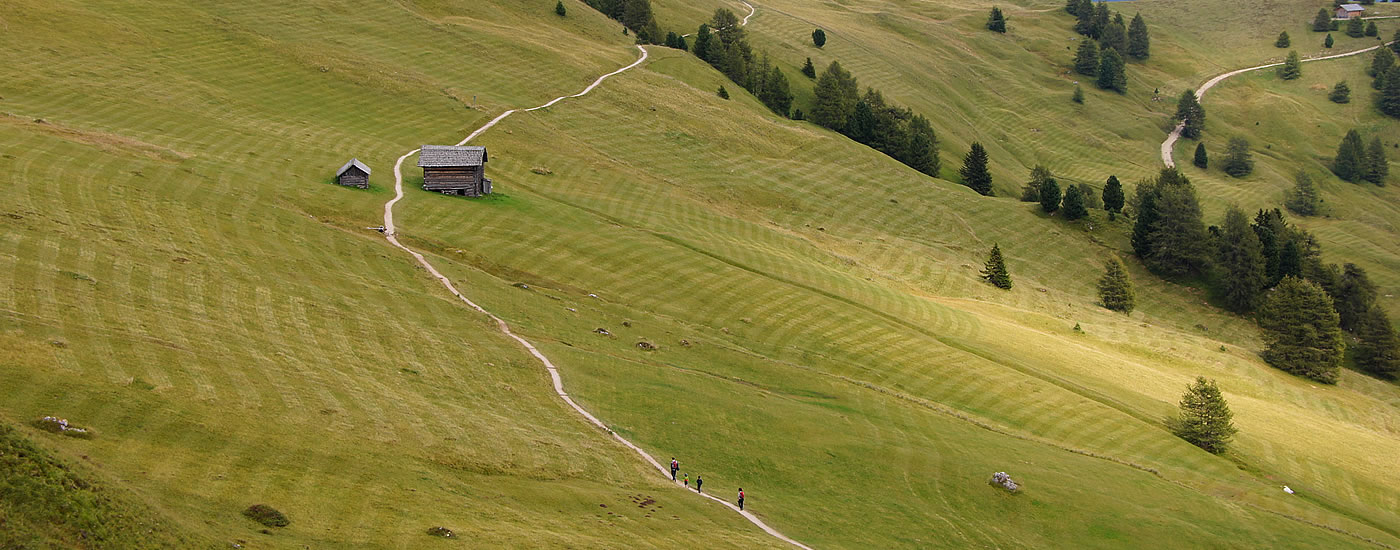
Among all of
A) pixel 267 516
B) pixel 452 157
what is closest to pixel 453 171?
pixel 452 157

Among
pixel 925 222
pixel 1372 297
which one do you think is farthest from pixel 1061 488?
pixel 1372 297

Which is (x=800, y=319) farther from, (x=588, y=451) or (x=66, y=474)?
(x=66, y=474)

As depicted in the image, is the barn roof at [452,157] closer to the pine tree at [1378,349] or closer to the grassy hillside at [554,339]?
the grassy hillside at [554,339]

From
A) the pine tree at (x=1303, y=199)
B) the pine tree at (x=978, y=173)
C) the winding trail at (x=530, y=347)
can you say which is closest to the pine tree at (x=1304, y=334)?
the pine tree at (x=978, y=173)

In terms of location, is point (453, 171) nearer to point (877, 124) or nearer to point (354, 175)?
point (354, 175)

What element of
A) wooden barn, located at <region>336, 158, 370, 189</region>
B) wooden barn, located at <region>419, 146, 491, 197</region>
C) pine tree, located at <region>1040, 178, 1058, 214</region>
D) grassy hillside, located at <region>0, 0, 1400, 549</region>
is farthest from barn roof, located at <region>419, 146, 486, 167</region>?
pine tree, located at <region>1040, 178, 1058, 214</region>

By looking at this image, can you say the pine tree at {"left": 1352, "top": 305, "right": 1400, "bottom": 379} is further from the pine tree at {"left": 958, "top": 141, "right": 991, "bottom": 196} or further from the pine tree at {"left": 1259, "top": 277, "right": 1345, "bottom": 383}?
the pine tree at {"left": 958, "top": 141, "right": 991, "bottom": 196}
